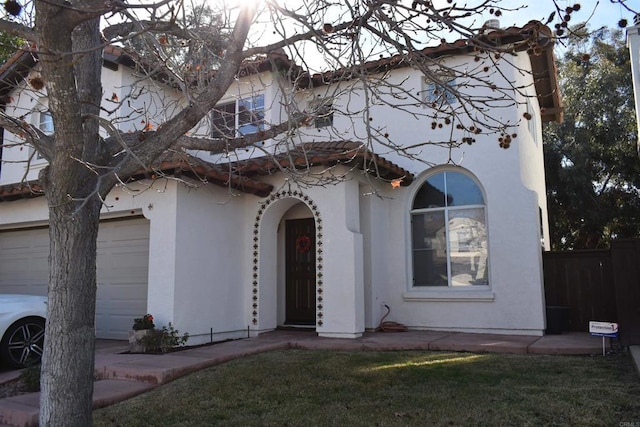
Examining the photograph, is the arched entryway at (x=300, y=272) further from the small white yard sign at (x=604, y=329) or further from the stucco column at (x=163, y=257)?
the small white yard sign at (x=604, y=329)

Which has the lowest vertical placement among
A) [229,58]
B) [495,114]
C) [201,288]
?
[201,288]

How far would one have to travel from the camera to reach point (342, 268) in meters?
9.26

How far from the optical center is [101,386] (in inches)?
245

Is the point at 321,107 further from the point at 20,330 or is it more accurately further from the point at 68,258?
the point at 20,330

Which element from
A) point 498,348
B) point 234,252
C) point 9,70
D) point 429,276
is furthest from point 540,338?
point 9,70

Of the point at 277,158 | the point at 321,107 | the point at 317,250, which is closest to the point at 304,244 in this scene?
the point at 317,250

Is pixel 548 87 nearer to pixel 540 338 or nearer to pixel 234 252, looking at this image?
pixel 540 338

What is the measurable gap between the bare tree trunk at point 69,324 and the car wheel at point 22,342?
174 inches

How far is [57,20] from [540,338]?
27.1 ft

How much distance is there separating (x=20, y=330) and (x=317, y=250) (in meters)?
4.93

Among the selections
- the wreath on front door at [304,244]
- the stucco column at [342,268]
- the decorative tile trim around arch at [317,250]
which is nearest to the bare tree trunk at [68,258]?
the stucco column at [342,268]

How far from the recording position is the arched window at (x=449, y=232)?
10102 millimetres

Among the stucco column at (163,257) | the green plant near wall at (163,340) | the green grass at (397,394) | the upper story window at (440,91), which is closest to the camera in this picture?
the upper story window at (440,91)

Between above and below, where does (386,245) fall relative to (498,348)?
above
